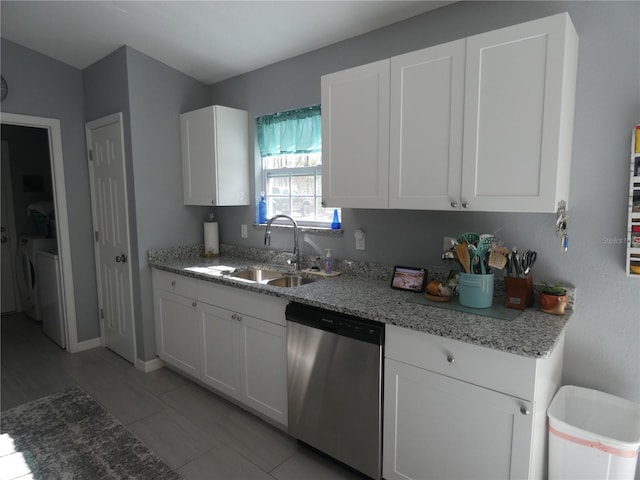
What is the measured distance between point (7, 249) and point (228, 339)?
3880 mm

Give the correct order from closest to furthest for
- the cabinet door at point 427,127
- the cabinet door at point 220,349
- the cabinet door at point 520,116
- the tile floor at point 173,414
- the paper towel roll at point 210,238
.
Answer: the cabinet door at point 520,116 < the cabinet door at point 427,127 < the tile floor at point 173,414 < the cabinet door at point 220,349 < the paper towel roll at point 210,238

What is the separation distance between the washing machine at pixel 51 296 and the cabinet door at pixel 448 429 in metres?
3.22

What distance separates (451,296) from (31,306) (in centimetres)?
463

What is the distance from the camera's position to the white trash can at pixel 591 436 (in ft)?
4.54

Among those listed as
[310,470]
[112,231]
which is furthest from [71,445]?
[112,231]

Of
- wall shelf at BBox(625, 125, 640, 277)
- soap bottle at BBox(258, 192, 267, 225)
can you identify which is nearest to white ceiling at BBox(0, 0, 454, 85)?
soap bottle at BBox(258, 192, 267, 225)

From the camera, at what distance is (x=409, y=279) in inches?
82.6

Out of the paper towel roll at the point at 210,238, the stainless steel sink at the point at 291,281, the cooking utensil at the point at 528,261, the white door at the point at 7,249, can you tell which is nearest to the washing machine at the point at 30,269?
the white door at the point at 7,249

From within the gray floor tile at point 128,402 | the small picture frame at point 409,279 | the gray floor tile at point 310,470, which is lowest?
the gray floor tile at point 310,470

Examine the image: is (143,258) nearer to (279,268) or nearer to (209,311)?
(209,311)

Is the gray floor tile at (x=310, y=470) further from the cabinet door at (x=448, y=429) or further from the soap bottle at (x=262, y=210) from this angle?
the soap bottle at (x=262, y=210)

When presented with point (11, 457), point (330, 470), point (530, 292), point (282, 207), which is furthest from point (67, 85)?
point (530, 292)

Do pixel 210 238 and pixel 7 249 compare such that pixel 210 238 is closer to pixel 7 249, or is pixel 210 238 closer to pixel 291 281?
pixel 291 281

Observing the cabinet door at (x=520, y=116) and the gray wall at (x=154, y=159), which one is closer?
the cabinet door at (x=520, y=116)
